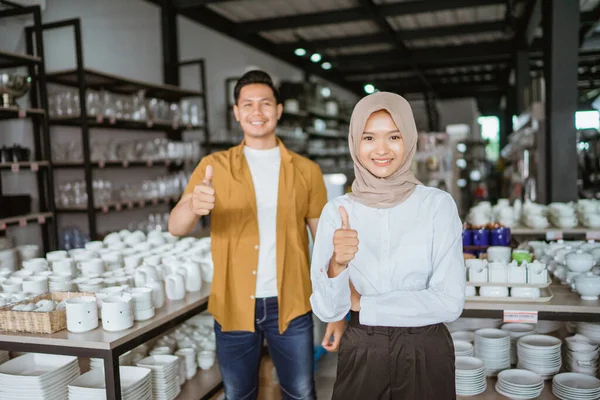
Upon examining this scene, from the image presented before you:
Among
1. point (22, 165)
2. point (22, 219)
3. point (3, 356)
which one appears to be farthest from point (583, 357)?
point (22, 165)

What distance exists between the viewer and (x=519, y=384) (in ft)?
7.54

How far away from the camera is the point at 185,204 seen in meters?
2.09

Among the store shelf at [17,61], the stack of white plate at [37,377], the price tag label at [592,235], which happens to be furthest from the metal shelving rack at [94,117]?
the price tag label at [592,235]

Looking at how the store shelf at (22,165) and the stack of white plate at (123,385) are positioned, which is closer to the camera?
the stack of white plate at (123,385)

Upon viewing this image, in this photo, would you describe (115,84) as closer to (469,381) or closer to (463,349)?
(463,349)

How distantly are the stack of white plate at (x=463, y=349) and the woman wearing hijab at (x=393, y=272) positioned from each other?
107 centimetres

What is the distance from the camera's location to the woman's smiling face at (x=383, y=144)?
1.51 m

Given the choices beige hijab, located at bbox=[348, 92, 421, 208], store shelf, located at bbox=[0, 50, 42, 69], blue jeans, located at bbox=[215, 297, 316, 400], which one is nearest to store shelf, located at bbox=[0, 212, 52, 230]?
store shelf, located at bbox=[0, 50, 42, 69]

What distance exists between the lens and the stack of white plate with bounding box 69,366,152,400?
2.14m

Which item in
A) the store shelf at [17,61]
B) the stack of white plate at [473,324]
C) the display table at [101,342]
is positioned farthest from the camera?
the store shelf at [17,61]

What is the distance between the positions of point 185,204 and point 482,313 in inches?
53.1

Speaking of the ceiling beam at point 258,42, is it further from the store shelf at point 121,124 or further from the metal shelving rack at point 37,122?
the metal shelving rack at point 37,122

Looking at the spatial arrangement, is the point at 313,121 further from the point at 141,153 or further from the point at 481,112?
the point at 481,112

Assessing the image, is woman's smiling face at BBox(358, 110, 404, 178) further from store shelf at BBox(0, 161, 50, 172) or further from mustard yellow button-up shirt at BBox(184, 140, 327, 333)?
store shelf at BBox(0, 161, 50, 172)
